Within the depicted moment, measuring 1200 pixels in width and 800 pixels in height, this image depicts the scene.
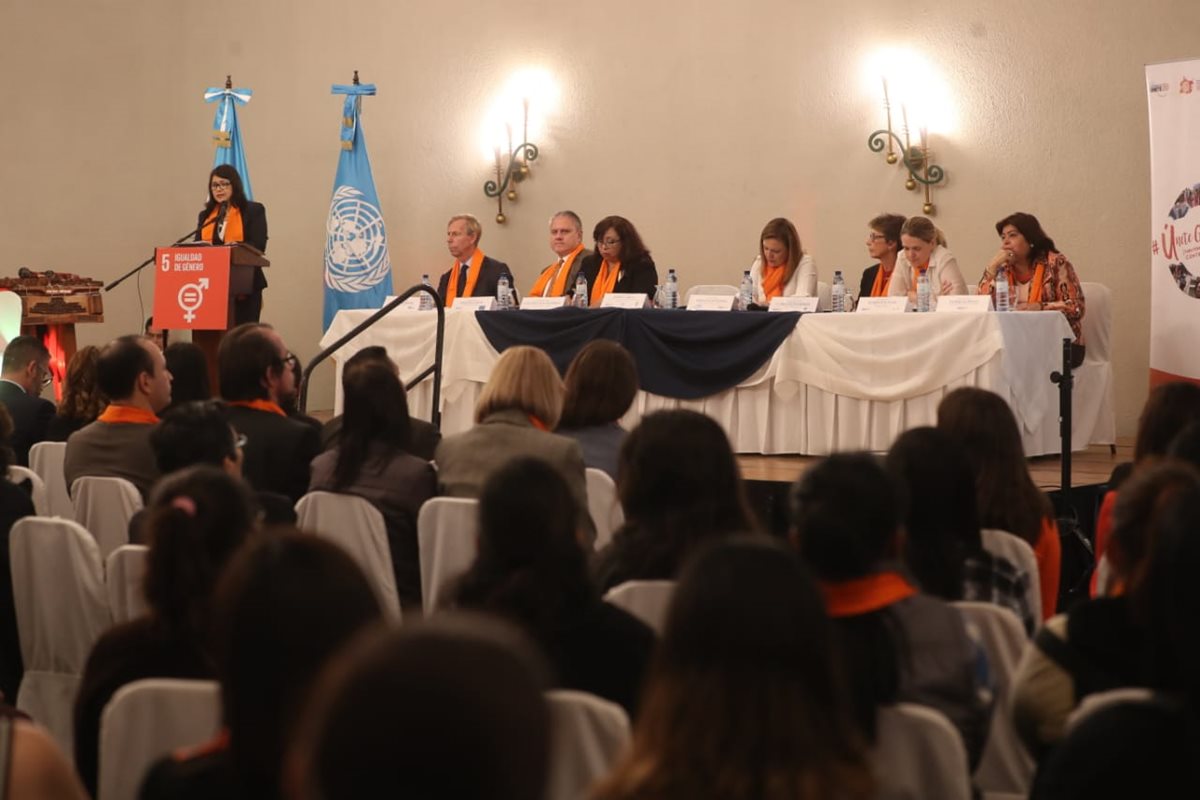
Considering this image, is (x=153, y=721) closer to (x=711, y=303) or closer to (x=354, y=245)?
(x=711, y=303)

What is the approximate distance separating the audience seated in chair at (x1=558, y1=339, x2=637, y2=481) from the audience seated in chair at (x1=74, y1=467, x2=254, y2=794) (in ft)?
6.34

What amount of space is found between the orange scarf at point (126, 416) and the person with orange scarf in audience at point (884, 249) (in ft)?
15.3

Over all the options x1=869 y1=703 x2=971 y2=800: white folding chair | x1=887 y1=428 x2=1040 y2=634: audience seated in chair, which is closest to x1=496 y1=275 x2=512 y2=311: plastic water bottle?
x1=887 y1=428 x2=1040 y2=634: audience seated in chair

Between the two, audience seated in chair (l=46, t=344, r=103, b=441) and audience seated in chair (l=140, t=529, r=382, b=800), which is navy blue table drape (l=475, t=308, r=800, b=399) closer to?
audience seated in chair (l=46, t=344, r=103, b=441)

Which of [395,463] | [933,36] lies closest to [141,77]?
[933,36]

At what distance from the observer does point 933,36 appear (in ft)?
27.3

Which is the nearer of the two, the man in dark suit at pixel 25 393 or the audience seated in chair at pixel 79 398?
the audience seated in chair at pixel 79 398

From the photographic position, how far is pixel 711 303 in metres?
6.83

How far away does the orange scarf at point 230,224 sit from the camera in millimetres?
8289

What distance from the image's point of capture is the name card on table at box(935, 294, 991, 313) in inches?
240

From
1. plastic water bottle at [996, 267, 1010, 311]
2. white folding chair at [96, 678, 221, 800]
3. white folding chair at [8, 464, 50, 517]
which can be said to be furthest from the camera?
plastic water bottle at [996, 267, 1010, 311]

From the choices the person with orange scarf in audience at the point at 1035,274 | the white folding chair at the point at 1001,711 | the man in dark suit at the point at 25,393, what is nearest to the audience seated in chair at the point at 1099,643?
the white folding chair at the point at 1001,711

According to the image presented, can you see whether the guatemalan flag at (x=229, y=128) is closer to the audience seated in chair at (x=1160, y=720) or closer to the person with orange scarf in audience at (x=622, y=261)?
the person with orange scarf in audience at (x=622, y=261)

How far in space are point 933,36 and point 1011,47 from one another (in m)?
0.48
